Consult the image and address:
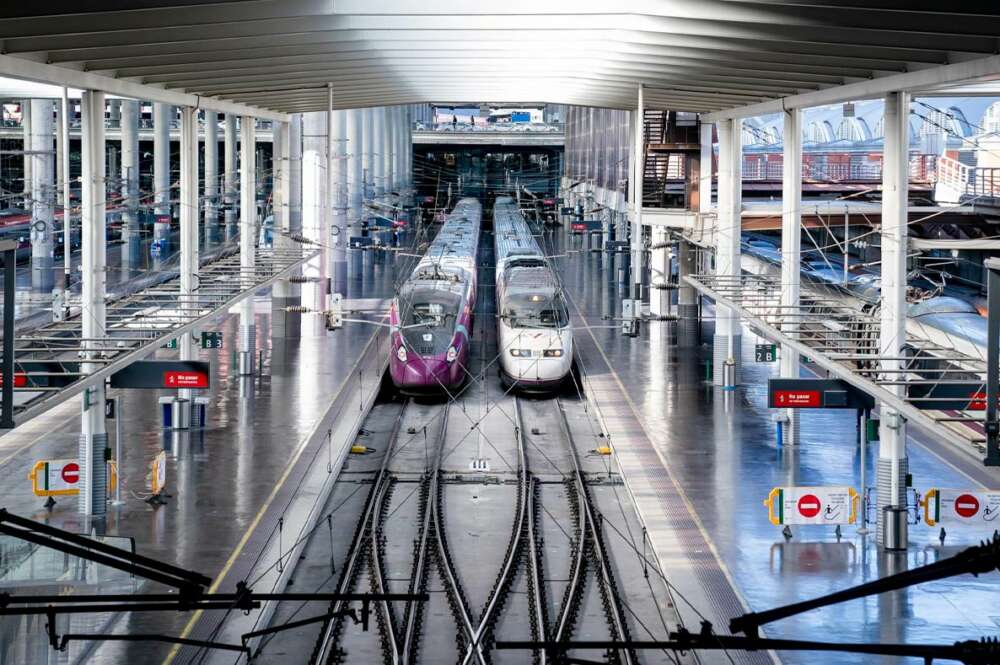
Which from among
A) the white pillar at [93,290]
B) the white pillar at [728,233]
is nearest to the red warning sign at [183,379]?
the white pillar at [93,290]

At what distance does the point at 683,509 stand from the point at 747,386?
1222 cm

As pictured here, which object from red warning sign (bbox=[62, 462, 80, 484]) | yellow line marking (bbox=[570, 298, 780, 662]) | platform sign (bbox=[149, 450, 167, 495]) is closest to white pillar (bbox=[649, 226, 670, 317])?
yellow line marking (bbox=[570, 298, 780, 662])

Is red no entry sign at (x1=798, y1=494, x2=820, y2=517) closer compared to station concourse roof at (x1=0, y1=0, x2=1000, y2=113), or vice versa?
station concourse roof at (x1=0, y1=0, x2=1000, y2=113)

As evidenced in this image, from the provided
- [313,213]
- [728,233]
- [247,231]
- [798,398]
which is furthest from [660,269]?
[798,398]

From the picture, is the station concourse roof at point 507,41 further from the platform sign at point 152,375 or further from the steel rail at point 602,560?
the steel rail at point 602,560

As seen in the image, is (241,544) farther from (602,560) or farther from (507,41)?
(507,41)

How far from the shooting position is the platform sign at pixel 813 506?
1973 cm

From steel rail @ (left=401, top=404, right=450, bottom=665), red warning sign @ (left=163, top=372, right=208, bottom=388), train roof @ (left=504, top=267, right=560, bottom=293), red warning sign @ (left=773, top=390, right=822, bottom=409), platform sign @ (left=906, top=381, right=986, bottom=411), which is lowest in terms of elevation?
steel rail @ (left=401, top=404, right=450, bottom=665)

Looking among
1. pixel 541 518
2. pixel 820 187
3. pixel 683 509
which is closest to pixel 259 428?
pixel 541 518

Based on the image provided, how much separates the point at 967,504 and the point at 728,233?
12.3 metres

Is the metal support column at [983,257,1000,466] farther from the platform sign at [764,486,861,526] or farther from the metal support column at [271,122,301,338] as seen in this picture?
the metal support column at [271,122,301,338]

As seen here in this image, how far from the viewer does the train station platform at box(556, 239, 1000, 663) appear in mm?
16375

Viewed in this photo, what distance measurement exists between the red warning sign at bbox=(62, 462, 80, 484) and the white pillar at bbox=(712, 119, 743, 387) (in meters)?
14.8

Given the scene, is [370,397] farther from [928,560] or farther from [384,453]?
[928,560]
